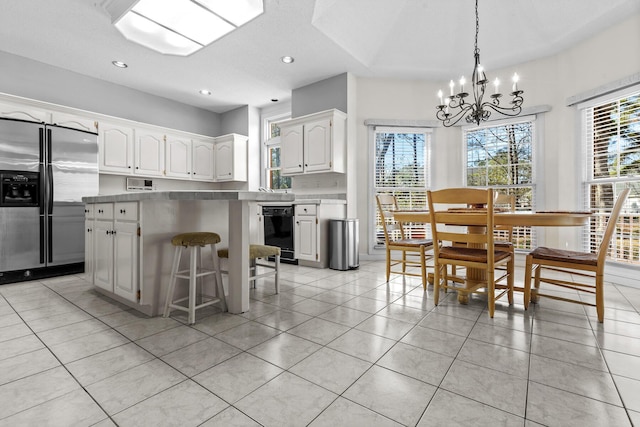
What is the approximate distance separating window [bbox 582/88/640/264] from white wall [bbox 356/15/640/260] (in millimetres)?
142

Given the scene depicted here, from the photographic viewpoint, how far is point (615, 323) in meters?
2.16

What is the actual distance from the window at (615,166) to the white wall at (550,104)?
14 cm

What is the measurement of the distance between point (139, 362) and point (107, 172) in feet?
12.8

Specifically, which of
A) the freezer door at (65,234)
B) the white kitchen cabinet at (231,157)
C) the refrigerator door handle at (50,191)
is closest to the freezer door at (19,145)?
the refrigerator door handle at (50,191)

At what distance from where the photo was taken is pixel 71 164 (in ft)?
12.2

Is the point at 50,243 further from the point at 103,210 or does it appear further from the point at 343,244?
the point at 343,244

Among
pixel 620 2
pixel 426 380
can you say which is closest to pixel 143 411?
pixel 426 380

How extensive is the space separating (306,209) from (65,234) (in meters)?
2.98

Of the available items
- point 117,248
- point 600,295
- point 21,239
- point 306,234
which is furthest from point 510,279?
point 21,239

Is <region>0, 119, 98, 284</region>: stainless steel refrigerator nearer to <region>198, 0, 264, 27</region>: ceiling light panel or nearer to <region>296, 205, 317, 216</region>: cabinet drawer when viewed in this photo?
<region>198, 0, 264, 27</region>: ceiling light panel

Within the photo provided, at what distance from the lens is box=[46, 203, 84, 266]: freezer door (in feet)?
11.7

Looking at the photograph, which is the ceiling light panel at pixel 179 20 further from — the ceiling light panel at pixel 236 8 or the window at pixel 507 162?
the window at pixel 507 162

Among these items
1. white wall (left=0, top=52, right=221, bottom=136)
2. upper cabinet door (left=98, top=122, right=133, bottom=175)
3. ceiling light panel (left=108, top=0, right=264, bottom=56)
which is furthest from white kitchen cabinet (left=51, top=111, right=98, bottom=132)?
ceiling light panel (left=108, top=0, right=264, bottom=56)

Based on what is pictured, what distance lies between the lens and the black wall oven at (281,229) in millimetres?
4423
